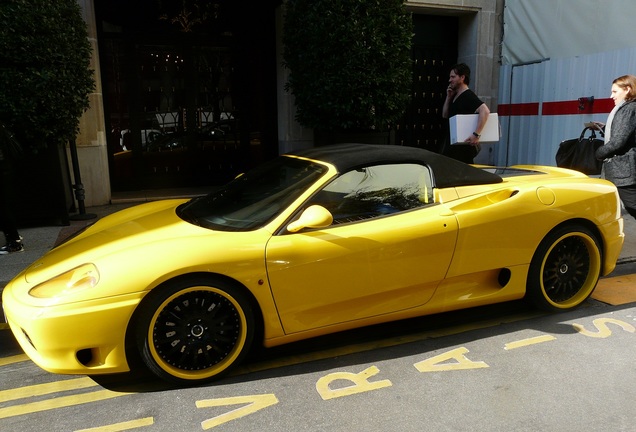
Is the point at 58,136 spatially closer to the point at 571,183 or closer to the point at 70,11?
the point at 70,11

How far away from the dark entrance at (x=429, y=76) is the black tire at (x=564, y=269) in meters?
6.84

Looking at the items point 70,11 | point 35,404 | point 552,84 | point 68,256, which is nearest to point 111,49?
point 70,11

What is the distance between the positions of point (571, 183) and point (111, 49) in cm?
753

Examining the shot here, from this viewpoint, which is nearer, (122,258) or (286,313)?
(122,258)

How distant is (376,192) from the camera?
347 centimetres

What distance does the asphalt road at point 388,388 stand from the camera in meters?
2.63

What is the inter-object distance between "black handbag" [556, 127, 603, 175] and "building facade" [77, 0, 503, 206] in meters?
4.70

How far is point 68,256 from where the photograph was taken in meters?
3.16

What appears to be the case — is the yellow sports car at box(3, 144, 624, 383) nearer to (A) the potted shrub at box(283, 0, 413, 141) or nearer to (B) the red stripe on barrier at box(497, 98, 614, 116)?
(A) the potted shrub at box(283, 0, 413, 141)

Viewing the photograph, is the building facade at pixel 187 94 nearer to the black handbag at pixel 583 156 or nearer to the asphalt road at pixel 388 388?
the black handbag at pixel 583 156

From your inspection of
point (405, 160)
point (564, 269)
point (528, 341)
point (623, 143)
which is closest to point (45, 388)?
point (405, 160)

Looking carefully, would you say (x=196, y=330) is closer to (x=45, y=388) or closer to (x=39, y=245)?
(x=45, y=388)

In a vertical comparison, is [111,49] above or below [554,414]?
above

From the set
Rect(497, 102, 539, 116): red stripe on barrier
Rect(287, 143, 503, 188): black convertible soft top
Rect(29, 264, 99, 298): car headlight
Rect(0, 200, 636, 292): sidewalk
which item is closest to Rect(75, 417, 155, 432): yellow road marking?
Rect(29, 264, 99, 298): car headlight
